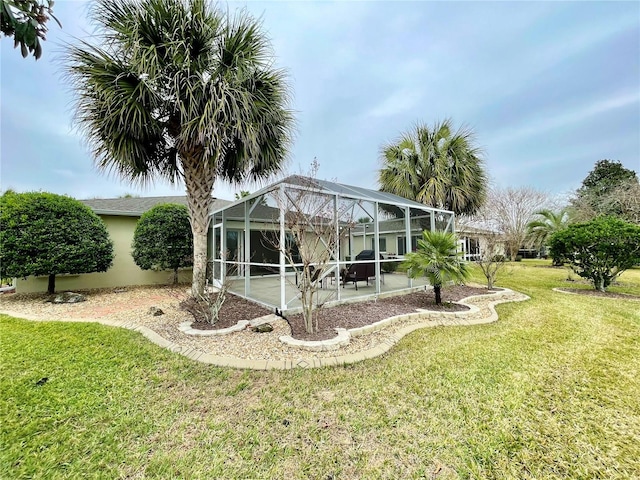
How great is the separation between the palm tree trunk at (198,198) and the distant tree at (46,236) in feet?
12.8

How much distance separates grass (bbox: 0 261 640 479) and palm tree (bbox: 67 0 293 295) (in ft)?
8.36

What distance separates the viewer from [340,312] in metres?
5.99

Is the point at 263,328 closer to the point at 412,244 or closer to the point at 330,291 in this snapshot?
the point at 330,291

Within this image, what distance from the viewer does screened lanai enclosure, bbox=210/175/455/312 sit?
4.98 meters

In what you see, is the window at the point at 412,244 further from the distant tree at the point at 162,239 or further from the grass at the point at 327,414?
the distant tree at the point at 162,239

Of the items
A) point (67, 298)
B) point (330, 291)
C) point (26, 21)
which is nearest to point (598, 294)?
point (330, 291)

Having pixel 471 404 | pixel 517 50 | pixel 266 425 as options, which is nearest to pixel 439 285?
pixel 471 404

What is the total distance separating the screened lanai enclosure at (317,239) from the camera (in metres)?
4.98

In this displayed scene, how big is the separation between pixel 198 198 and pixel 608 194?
30736 millimetres

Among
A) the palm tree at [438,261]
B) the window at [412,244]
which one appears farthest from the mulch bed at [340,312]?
the window at [412,244]

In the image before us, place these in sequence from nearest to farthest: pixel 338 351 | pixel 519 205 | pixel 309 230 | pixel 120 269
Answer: pixel 338 351 < pixel 309 230 < pixel 120 269 < pixel 519 205

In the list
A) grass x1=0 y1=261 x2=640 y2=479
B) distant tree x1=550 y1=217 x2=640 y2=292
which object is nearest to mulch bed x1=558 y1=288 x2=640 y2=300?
distant tree x1=550 y1=217 x2=640 y2=292

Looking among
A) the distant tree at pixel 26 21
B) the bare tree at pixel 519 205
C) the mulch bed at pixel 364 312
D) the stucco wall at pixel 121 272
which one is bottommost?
the mulch bed at pixel 364 312

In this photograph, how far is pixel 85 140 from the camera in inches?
237
